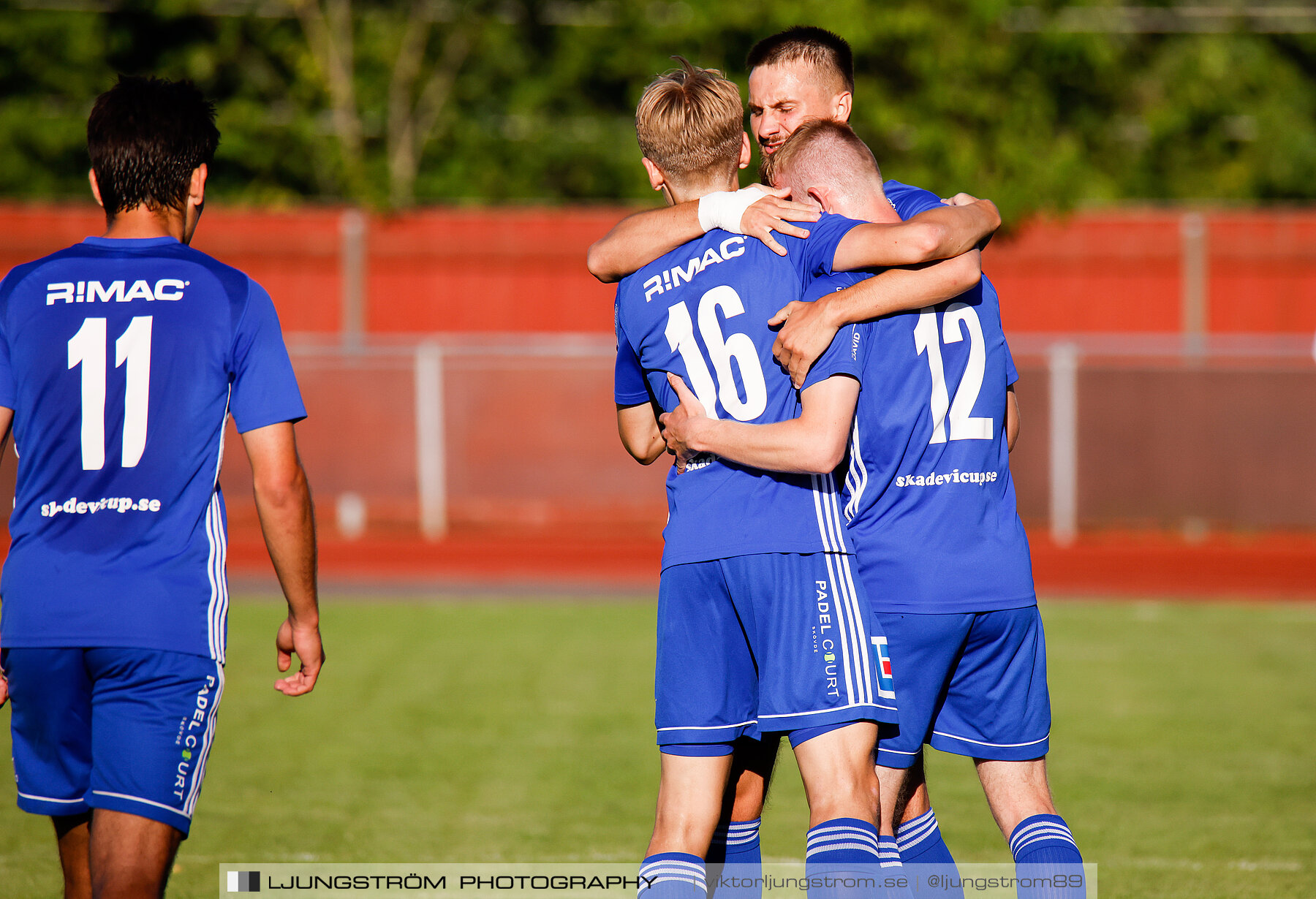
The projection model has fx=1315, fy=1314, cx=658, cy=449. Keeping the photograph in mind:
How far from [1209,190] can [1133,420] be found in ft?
34.3

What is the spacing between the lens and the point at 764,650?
10.0 feet

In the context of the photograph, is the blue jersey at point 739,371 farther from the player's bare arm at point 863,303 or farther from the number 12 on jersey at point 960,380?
the number 12 on jersey at point 960,380

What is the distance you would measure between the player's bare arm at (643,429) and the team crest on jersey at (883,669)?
809mm

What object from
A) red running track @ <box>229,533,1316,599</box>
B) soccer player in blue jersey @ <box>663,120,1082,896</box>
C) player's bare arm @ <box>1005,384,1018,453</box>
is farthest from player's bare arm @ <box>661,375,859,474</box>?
red running track @ <box>229,533,1316,599</box>

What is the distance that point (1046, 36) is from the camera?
19422 mm

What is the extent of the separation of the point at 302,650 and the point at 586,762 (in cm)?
360

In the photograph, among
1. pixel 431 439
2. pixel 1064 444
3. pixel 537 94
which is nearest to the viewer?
pixel 1064 444

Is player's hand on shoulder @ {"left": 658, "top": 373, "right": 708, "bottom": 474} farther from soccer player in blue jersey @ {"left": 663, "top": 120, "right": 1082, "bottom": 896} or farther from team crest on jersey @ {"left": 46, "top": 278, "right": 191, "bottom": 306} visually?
team crest on jersey @ {"left": 46, "top": 278, "right": 191, "bottom": 306}

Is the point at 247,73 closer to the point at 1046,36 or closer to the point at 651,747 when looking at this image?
the point at 1046,36

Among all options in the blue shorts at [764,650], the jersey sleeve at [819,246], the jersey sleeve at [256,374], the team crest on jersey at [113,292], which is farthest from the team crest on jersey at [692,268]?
the team crest on jersey at [113,292]

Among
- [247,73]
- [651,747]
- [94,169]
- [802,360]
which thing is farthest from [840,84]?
[247,73]

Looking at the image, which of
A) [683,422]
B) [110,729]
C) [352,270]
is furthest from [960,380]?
[352,270]

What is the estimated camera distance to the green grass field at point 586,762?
16.7ft

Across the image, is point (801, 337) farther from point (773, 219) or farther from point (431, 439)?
point (431, 439)
